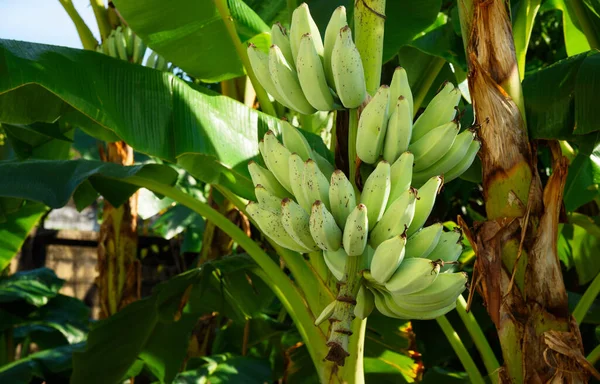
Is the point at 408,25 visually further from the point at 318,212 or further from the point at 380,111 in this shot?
the point at 318,212

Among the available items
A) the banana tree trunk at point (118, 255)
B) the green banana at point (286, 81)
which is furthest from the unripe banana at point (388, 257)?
the banana tree trunk at point (118, 255)

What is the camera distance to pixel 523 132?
1.11m

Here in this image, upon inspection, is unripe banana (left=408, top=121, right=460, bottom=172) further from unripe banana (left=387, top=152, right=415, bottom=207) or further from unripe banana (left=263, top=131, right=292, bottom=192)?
unripe banana (left=263, top=131, right=292, bottom=192)

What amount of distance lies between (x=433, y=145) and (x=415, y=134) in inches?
2.9

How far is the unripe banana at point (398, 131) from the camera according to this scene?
961mm

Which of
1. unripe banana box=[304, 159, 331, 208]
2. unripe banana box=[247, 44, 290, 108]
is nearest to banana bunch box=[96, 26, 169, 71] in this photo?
unripe banana box=[247, 44, 290, 108]

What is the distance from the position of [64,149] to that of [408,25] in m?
1.42

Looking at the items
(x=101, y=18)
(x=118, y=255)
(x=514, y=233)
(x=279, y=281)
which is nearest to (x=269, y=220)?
(x=514, y=233)

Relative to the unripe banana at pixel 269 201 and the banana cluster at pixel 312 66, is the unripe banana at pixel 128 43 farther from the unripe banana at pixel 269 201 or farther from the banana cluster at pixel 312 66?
the unripe banana at pixel 269 201

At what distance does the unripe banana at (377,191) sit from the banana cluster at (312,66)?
14cm

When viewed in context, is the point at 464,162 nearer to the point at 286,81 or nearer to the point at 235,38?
the point at 286,81

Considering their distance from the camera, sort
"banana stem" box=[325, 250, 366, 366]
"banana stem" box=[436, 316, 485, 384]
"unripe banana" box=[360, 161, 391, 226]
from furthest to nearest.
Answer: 1. "banana stem" box=[436, 316, 485, 384]
2. "unripe banana" box=[360, 161, 391, 226]
3. "banana stem" box=[325, 250, 366, 366]

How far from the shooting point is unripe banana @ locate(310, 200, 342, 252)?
879 mm

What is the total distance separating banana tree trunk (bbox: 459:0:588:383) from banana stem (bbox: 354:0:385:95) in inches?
7.6
